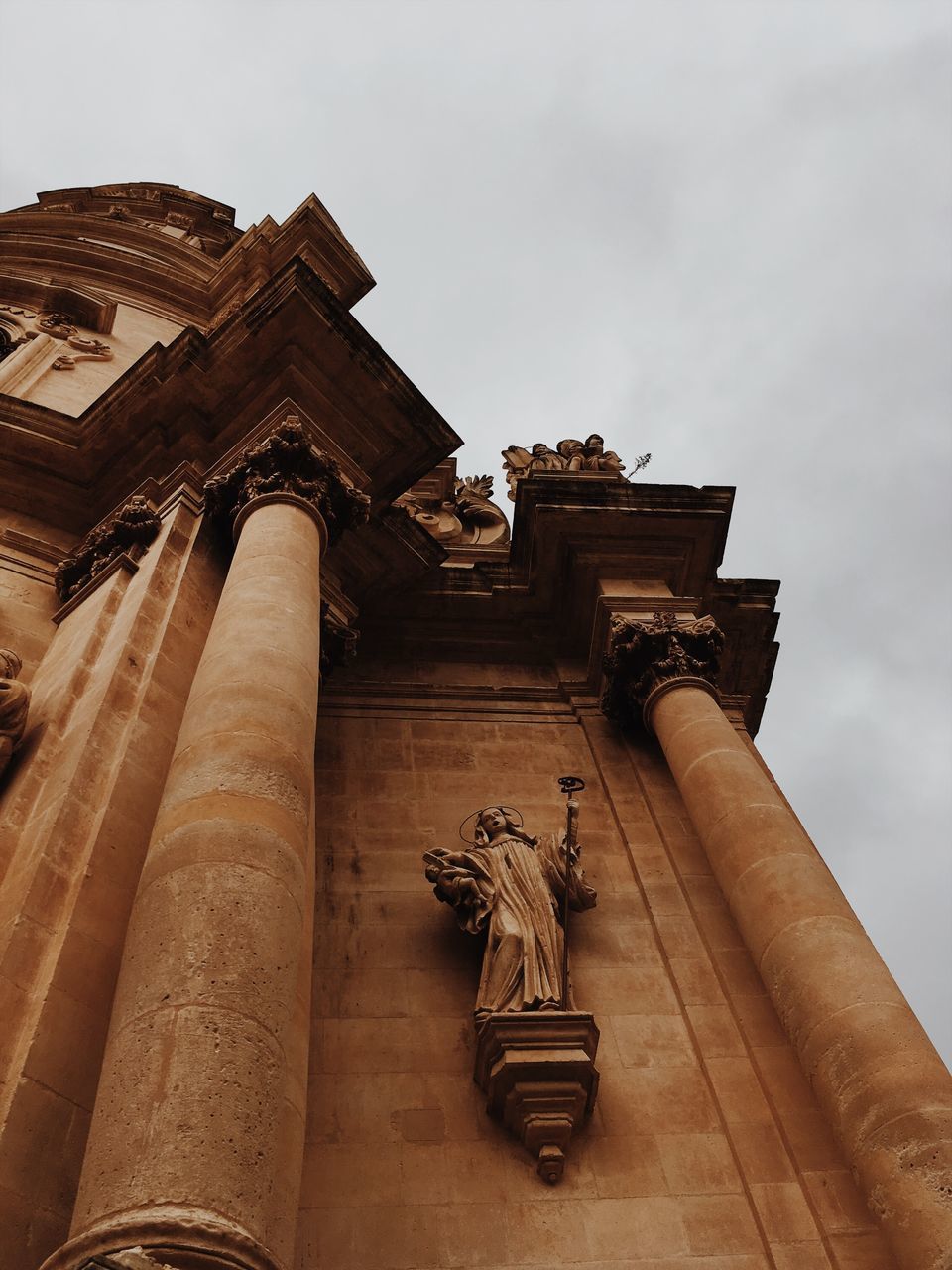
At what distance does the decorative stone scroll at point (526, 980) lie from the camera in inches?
269

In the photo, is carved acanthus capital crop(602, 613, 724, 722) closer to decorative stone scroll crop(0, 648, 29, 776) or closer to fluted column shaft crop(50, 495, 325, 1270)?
fluted column shaft crop(50, 495, 325, 1270)

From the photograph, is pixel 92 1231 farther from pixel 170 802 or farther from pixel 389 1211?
pixel 389 1211

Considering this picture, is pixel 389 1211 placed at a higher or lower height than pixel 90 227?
lower

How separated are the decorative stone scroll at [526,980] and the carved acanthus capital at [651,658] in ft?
7.42

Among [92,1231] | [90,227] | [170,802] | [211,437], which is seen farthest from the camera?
[90,227]

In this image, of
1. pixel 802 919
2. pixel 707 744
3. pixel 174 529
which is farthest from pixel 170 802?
pixel 707 744

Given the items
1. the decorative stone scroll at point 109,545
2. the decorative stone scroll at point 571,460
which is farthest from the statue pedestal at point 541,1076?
the decorative stone scroll at point 571,460

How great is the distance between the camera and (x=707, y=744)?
9.48m

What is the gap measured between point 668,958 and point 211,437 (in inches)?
267

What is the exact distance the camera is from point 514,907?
8.06 meters

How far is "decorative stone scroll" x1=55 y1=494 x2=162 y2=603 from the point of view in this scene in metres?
9.27

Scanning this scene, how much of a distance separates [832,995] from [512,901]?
2.47m

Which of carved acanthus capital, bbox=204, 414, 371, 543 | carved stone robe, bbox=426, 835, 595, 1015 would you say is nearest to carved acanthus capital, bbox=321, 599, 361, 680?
carved acanthus capital, bbox=204, 414, 371, 543

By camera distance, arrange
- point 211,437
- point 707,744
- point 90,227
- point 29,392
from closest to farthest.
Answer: point 707,744, point 211,437, point 29,392, point 90,227
